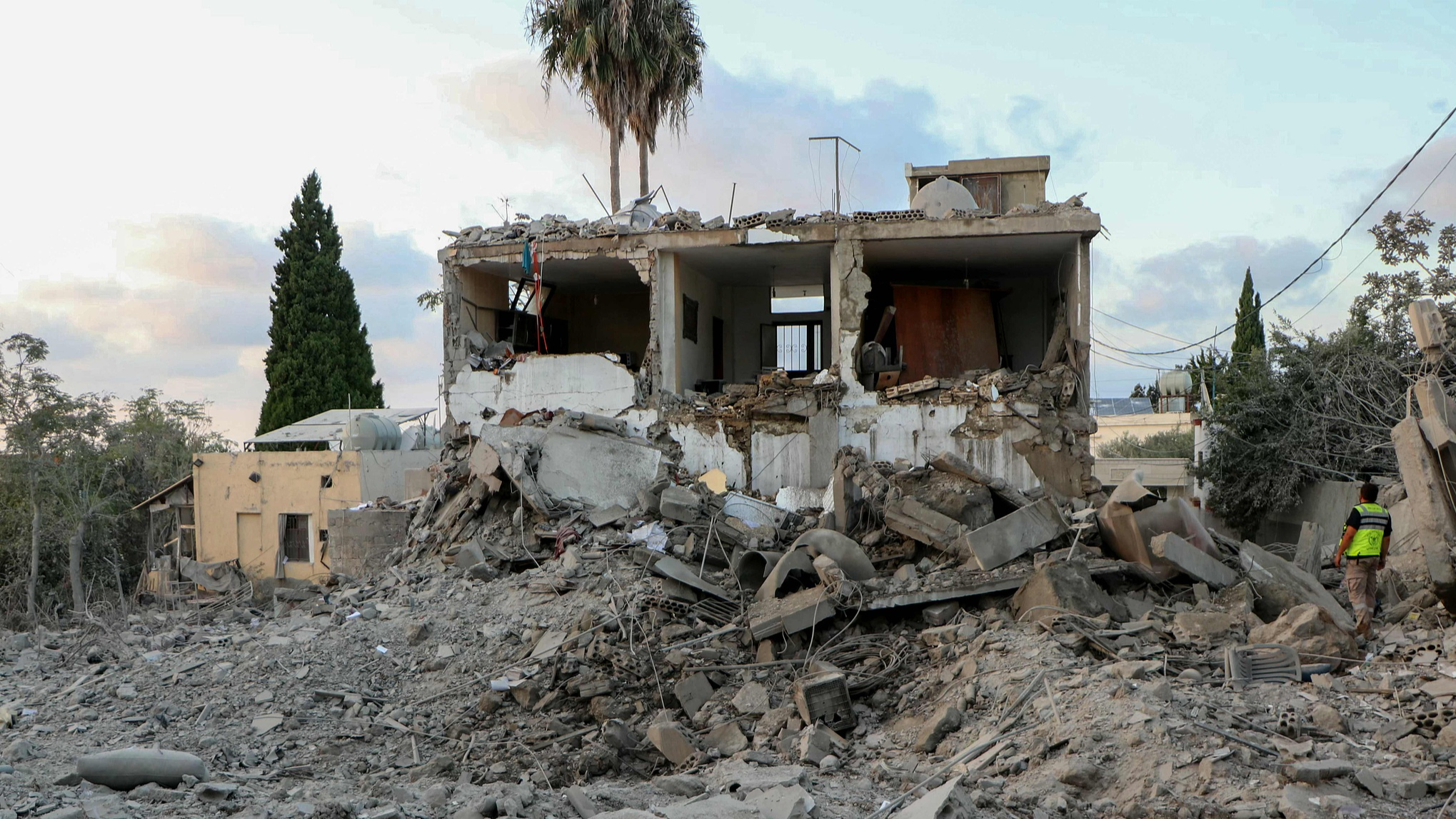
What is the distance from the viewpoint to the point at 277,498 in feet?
73.0

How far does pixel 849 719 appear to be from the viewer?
7457 mm

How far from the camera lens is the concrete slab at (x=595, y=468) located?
1259 cm

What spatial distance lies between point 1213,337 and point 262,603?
20.2 metres

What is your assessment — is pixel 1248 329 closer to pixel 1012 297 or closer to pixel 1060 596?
pixel 1012 297

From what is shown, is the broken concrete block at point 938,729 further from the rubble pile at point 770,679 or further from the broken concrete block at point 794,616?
the broken concrete block at point 794,616

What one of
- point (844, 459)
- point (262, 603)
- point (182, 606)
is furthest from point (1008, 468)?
point (182, 606)

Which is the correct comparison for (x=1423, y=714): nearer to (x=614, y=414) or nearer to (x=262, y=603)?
(x=614, y=414)

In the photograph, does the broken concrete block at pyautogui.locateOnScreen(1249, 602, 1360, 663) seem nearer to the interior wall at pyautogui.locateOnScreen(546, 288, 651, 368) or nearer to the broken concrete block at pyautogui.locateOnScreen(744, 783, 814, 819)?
the broken concrete block at pyautogui.locateOnScreen(744, 783, 814, 819)

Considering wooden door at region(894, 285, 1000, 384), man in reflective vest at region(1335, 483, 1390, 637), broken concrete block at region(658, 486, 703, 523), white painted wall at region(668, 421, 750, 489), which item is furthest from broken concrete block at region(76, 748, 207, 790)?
wooden door at region(894, 285, 1000, 384)

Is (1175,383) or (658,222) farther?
(1175,383)

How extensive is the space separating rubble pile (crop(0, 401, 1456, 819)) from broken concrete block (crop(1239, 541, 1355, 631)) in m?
0.03

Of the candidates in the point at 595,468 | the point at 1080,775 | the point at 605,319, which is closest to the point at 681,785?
the point at 1080,775

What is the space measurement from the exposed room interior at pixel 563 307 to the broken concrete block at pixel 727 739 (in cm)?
997

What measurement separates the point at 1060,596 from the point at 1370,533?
2915mm
